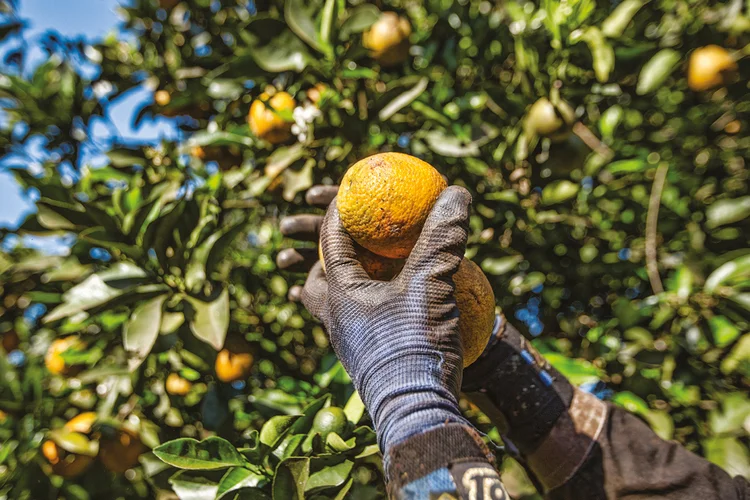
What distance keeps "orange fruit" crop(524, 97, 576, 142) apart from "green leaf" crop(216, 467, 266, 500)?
1.17 m

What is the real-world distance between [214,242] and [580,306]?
4.56 feet

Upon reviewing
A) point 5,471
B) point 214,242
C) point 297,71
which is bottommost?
point 5,471

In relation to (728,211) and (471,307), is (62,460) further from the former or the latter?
(728,211)

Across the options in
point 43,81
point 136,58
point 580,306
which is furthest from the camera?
point 136,58

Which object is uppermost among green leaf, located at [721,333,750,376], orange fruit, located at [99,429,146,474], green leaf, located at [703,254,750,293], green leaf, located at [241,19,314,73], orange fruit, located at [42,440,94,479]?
green leaf, located at [241,19,314,73]

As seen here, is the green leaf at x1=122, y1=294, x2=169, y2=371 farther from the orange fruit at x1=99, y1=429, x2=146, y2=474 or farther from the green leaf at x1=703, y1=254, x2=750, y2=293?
the green leaf at x1=703, y1=254, x2=750, y2=293

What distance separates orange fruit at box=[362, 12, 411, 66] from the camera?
1710mm

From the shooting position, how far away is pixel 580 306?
81.4 inches

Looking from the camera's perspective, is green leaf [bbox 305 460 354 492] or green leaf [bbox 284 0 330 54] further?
green leaf [bbox 284 0 330 54]

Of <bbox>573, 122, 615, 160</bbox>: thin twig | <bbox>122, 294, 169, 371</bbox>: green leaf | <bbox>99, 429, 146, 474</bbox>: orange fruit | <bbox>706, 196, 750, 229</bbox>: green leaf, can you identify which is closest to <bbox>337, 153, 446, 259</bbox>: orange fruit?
<bbox>122, 294, 169, 371</bbox>: green leaf

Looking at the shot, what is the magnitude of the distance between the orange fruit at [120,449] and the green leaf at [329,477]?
0.99 meters

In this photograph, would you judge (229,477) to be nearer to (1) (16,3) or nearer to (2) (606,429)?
(2) (606,429)

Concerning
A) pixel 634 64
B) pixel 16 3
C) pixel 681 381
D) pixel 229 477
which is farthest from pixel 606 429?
pixel 16 3

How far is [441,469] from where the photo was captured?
2.51 feet
